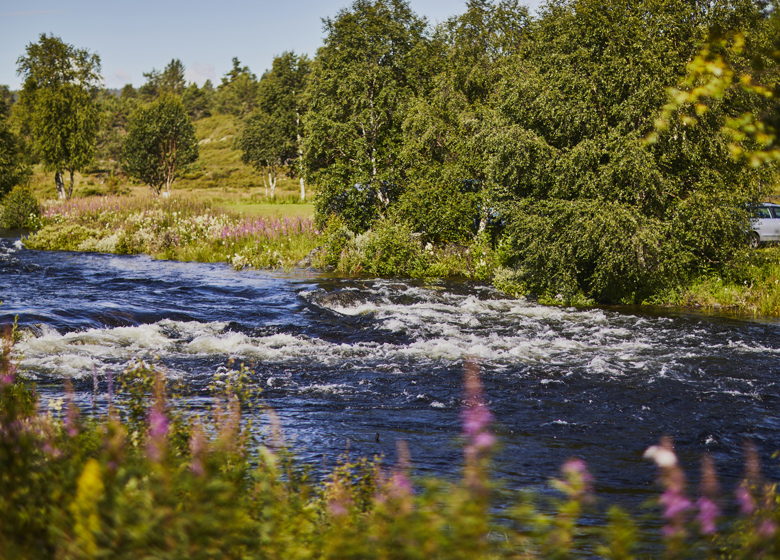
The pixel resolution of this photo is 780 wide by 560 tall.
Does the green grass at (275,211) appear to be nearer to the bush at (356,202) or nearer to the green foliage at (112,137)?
the bush at (356,202)

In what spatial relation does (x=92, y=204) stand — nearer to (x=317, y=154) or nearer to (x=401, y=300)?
(x=317, y=154)

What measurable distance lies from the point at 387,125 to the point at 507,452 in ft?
65.4

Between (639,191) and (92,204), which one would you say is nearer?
(639,191)

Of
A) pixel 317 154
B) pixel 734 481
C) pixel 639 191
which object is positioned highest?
pixel 317 154

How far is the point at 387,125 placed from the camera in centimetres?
2550

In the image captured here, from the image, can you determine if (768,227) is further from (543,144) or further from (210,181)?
(210,181)

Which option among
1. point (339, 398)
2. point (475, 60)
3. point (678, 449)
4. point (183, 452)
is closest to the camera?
point (183, 452)

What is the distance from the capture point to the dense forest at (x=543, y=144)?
53.6 feet

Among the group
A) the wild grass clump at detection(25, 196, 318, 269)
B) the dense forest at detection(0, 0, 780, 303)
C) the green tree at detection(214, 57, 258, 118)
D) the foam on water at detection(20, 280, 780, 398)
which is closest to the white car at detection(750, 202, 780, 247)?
the dense forest at detection(0, 0, 780, 303)

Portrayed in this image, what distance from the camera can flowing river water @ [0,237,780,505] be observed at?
775 cm

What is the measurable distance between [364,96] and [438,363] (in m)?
16.0

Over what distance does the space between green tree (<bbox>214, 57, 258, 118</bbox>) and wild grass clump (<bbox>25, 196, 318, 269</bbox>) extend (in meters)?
97.5

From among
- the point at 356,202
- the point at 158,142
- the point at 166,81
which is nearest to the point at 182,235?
A: the point at 356,202

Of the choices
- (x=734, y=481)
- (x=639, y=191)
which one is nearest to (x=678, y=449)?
(x=734, y=481)
